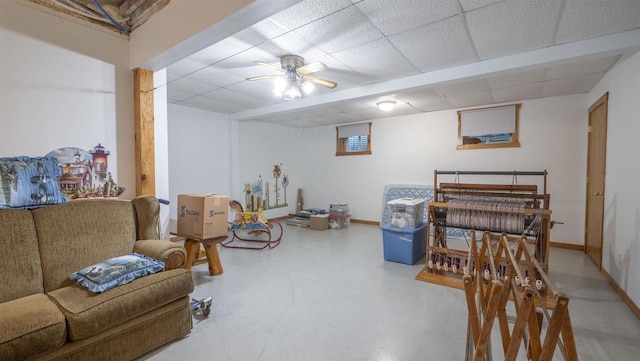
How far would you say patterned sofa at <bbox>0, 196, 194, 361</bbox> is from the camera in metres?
1.53

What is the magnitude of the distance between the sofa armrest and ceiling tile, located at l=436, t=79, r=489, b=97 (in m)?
3.67

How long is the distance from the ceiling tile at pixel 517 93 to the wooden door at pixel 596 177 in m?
0.71

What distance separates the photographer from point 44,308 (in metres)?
1.61

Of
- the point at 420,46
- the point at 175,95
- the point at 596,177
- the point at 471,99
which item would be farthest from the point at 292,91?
the point at 596,177

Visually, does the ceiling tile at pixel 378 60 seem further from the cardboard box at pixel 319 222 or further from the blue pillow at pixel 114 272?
the cardboard box at pixel 319 222

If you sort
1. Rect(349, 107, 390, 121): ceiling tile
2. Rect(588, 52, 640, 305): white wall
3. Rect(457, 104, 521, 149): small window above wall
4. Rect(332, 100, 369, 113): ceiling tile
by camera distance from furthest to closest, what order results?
Rect(349, 107, 390, 121): ceiling tile
Rect(332, 100, 369, 113): ceiling tile
Rect(457, 104, 521, 149): small window above wall
Rect(588, 52, 640, 305): white wall

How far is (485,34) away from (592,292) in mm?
2854

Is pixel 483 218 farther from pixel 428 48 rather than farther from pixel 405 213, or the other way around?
pixel 428 48

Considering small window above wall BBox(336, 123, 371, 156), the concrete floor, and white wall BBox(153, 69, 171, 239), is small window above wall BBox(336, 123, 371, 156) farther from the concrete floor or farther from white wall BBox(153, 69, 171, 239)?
white wall BBox(153, 69, 171, 239)

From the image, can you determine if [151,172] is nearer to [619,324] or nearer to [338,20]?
[338,20]

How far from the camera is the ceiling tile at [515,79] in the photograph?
11.4 ft

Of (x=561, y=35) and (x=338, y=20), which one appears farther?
(x=561, y=35)

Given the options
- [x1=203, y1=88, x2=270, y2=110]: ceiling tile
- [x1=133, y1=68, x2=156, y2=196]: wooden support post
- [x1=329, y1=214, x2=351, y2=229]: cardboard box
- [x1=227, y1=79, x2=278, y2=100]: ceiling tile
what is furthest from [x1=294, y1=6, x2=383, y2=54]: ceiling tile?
[x1=329, y1=214, x2=351, y2=229]: cardboard box

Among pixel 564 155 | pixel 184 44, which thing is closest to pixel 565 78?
pixel 564 155
